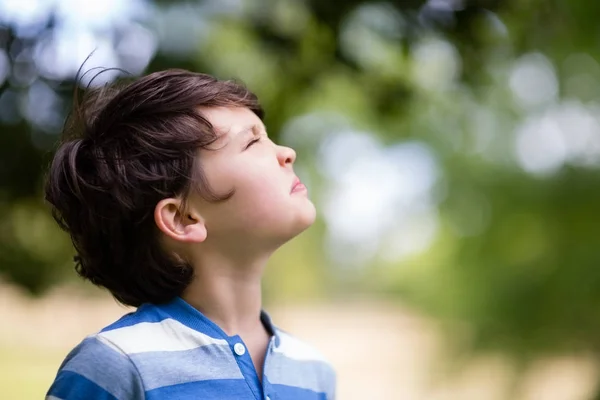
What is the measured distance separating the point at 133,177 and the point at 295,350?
33 cm

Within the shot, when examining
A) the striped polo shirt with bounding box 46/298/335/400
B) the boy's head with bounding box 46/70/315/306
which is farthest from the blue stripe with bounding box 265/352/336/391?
the boy's head with bounding box 46/70/315/306

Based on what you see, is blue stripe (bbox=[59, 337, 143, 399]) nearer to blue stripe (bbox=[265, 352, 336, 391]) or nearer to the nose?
blue stripe (bbox=[265, 352, 336, 391])

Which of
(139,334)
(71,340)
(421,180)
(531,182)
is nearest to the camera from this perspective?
(139,334)

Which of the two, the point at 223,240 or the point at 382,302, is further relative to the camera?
the point at 382,302

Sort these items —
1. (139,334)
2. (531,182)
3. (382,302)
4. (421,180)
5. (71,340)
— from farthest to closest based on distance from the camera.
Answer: (382,302) < (421,180) < (531,182) < (71,340) < (139,334)

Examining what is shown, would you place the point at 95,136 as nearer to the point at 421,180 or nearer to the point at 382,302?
the point at 421,180

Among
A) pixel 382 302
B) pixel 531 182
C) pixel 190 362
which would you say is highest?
pixel 190 362

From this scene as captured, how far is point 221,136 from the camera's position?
41.9 inches

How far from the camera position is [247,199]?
104 centimetres

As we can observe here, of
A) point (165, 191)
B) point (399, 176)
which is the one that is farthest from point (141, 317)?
point (399, 176)

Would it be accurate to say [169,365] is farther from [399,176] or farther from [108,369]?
[399,176]

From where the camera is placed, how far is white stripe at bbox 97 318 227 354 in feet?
3.17

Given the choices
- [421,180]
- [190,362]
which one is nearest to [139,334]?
[190,362]

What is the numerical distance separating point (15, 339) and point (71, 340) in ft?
2.60
